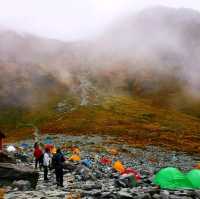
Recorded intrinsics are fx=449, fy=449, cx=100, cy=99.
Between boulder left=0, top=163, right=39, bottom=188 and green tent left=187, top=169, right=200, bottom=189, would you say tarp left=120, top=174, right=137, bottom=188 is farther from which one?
Answer: boulder left=0, top=163, right=39, bottom=188

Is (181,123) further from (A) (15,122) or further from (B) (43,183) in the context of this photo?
(B) (43,183)

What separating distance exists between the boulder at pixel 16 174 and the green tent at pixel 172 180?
9524 mm

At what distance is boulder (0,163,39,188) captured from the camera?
3291 cm

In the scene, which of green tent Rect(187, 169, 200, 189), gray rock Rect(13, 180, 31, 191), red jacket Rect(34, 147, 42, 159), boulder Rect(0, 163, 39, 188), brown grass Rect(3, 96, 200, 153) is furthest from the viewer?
brown grass Rect(3, 96, 200, 153)

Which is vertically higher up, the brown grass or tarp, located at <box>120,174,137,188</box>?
the brown grass

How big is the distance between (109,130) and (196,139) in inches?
1115

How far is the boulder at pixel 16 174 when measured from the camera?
32906mm

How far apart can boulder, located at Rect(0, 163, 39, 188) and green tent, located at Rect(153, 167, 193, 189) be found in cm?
952

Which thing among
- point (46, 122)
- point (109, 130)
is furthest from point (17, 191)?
point (46, 122)

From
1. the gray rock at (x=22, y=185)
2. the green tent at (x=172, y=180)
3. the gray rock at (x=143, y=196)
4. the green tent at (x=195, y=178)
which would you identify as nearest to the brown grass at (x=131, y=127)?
the green tent at (x=195, y=178)

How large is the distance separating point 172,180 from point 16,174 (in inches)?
462

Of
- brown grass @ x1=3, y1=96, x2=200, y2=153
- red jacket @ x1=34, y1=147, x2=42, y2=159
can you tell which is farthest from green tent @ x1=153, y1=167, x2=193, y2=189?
brown grass @ x1=3, y1=96, x2=200, y2=153

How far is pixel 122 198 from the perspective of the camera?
84.5ft

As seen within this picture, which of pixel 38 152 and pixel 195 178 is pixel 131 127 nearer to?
pixel 38 152
